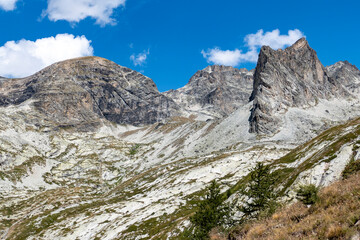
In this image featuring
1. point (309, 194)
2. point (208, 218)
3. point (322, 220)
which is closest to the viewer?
point (322, 220)

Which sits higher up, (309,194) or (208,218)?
(309,194)

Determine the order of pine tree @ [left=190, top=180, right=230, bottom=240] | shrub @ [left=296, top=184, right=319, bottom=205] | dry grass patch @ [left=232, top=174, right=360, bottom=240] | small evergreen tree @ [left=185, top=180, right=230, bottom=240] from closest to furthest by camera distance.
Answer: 1. dry grass patch @ [left=232, top=174, right=360, bottom=240]
2. shrub @ [left=296, top=184, right=319, bottom=205]
3. small evergreen tree @ [left=185, top=180, right=230, bottom=240]
4. pine tree @ [left=190, top=180, right=230, bottom=240]

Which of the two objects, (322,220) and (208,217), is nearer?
(322,220)

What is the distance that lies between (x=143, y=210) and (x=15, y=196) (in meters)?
104

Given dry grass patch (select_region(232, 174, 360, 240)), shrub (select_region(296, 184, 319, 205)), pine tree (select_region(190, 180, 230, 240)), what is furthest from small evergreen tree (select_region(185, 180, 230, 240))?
shrub (select_region(296, 184, 319, 205))

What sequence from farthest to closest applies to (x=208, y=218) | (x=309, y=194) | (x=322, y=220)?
(x=208, y=218), (x=309, y=194), (x=322, y=220)

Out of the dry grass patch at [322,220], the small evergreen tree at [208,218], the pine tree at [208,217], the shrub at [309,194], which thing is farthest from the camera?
the pine tree at [208,217]

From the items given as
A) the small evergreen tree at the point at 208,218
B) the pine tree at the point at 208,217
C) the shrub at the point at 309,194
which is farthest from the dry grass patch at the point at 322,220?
the pine tree at the point at 208,217

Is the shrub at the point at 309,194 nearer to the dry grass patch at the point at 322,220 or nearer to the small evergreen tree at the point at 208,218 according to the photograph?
the dry grass patch at the point at 322,220

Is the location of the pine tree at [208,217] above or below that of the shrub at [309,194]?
below

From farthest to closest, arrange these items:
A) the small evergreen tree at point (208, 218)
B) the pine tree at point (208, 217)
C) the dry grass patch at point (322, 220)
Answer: the pine tree at point (208, 217) < the small evergreen tree at point (208, 218) < the dry grass patch at point (322, 220)

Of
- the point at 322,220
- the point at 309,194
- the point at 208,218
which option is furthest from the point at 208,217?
the point at 322,220

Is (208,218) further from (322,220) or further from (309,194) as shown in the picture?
(322,220)

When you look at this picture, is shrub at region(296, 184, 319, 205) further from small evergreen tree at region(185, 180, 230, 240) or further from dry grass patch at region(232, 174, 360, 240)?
small evergreen tree at region(185, 180, 230, 240)
